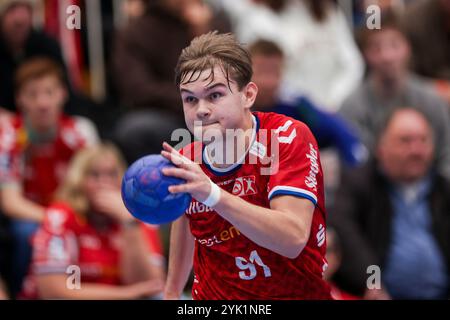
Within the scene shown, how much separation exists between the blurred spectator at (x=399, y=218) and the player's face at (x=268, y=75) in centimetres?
→ 104

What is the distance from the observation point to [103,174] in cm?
624

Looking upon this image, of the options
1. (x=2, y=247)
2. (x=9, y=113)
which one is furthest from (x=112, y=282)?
(x=9, y=113)

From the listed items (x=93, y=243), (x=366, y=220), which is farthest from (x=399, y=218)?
(x=93, y=243)

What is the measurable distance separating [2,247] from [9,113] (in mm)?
1440

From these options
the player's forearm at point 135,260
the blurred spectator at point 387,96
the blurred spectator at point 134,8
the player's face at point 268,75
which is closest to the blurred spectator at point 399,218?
the blurred spectator at point 387,96

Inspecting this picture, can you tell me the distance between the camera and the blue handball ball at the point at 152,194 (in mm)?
3174

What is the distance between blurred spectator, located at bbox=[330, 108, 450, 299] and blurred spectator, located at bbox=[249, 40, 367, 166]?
0.20m

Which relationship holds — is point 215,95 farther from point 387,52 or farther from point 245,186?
point 387,52

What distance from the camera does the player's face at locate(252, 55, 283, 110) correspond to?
591 cm

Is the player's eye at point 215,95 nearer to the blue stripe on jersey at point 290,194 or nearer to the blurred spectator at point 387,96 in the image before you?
the blue stripe on jersey at point 290,194

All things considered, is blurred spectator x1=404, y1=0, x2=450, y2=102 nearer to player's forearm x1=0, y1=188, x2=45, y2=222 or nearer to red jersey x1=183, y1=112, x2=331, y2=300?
player's forearm x1=0, y1=188, x2=45, y2=222

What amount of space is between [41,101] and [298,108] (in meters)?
2.17

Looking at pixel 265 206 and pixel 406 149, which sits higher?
pixel 265 206

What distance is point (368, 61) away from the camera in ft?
25.7
